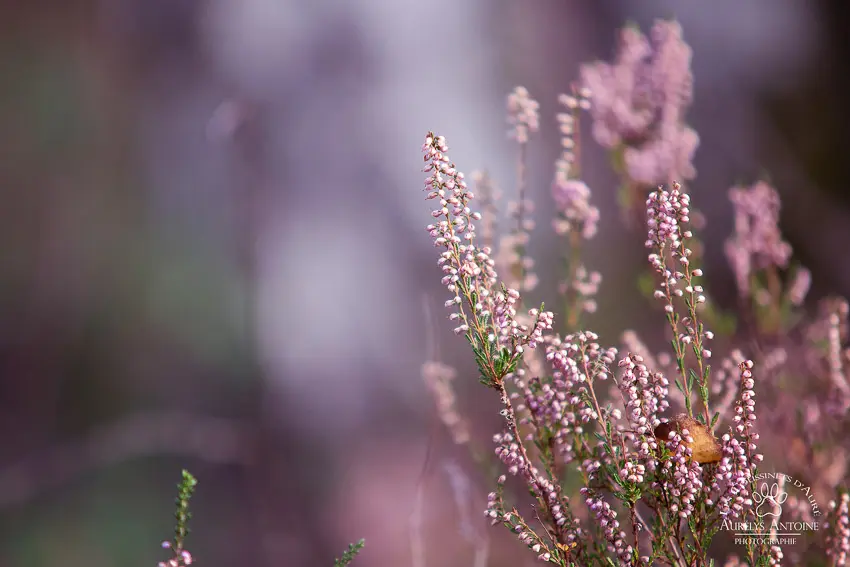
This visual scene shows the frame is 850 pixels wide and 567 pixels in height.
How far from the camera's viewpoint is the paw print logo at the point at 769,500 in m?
0.50

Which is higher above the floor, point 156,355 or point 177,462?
point 156,355

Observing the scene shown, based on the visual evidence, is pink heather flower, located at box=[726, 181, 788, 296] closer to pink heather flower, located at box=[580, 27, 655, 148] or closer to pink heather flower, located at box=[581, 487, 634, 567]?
pink heather flower, located at box=[580, 27, 655, 148]

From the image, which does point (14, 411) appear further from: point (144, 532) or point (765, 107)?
point (765, 107)

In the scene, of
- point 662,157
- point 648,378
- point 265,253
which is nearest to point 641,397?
point 648,378

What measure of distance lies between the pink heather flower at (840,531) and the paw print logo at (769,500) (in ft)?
0.13

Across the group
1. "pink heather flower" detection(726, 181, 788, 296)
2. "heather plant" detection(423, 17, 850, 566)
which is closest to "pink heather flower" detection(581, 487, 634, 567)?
"heather plant" detection(423, 17, 850, 566)

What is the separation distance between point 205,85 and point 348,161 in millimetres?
236

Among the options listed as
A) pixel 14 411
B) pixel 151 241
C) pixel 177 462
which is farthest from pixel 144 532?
pixel 151 241

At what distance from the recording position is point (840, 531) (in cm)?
56

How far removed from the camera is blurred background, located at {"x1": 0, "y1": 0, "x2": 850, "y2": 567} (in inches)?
36.1

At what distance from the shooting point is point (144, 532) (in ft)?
3.00

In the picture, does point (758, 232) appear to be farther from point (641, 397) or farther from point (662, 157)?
point (641, 397)

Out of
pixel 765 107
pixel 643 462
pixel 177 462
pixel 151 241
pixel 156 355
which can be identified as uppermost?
pixel 765 107

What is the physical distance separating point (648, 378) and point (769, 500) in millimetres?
154
